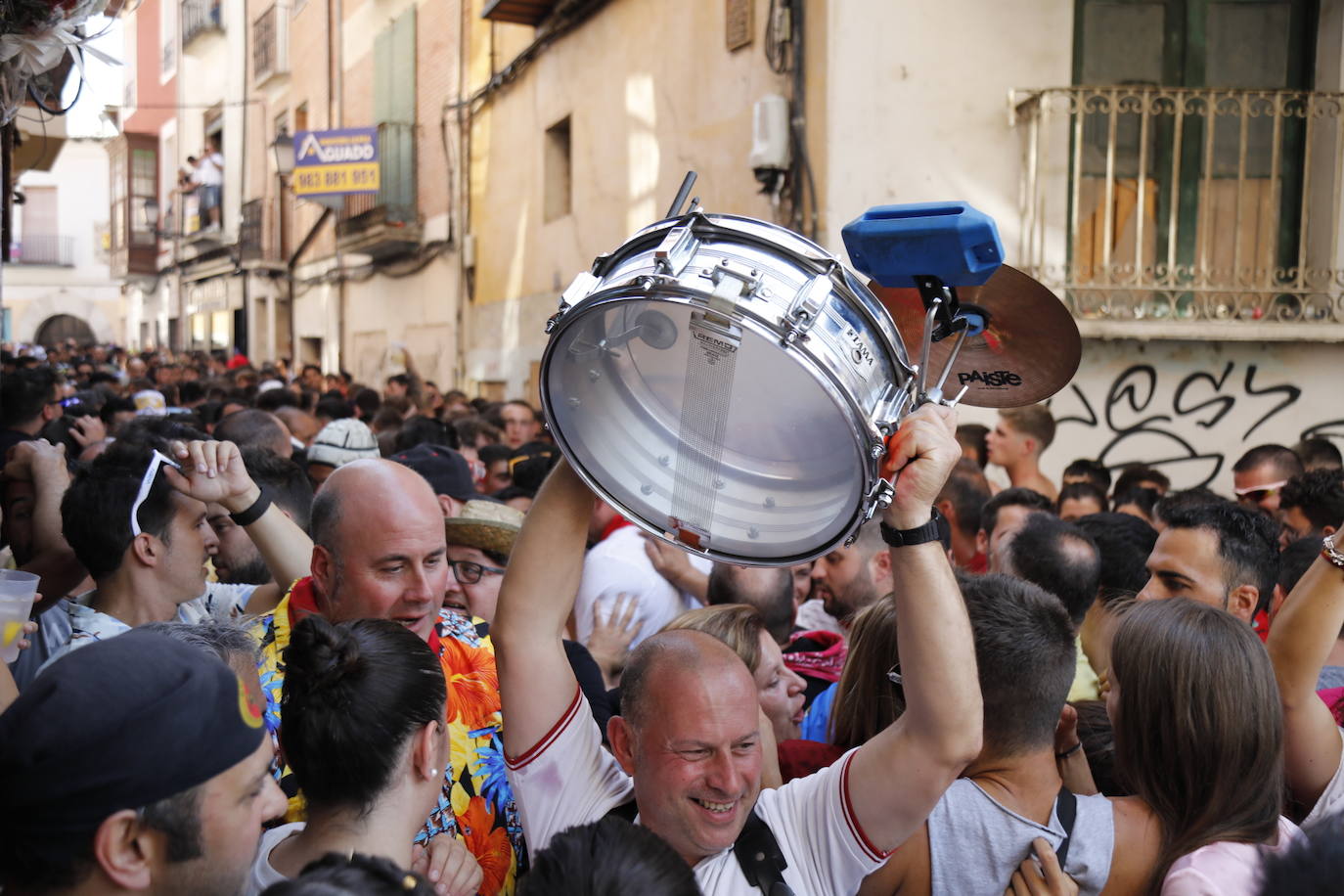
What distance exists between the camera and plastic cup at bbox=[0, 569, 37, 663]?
252cm

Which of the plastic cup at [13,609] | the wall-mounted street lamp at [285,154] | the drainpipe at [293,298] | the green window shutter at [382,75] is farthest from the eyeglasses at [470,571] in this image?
the drainpipe at [293,298]

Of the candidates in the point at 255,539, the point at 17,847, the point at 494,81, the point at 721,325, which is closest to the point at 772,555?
the point at 721,325

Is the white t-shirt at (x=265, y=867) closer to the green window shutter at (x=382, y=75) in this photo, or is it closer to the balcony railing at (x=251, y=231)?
the green window shutter at (x=382, y=75)

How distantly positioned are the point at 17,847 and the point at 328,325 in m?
20.5

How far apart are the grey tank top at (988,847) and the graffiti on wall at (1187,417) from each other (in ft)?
19.4

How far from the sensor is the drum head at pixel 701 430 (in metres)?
1.73

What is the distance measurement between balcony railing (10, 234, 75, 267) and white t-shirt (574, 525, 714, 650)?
39969 millimetres

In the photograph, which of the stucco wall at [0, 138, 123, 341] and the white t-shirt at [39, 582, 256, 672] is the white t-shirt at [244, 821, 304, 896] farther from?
the stucco wall at [0, 138, 123, 341]

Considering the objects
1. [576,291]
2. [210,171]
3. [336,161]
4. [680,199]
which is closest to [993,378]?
[680,199]

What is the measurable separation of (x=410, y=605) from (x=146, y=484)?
915 millimetres

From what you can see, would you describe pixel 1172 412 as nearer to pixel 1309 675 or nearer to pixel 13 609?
pixel 1309 675

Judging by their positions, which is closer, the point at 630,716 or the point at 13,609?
the point at 630,716

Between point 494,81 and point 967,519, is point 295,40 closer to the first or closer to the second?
point 494,81

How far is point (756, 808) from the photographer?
226cm
